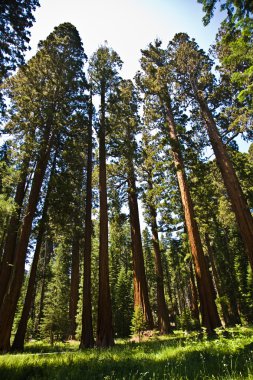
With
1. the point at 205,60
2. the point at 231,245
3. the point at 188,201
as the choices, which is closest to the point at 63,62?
the point at 205,60

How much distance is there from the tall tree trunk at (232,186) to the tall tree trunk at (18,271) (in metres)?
8.60

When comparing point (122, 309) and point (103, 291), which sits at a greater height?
point (122, 309)

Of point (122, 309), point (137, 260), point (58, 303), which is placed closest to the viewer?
point (137, 260)

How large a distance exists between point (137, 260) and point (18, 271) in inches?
331

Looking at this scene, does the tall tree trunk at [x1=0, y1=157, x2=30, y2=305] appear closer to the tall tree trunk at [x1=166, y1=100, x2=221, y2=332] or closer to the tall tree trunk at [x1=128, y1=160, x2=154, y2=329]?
the tall tree trunk at [x1=128, y1=160, x2=154, y2=329]

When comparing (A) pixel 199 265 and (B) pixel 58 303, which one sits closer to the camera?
(A) pixel 199 265

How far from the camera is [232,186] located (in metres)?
12.0

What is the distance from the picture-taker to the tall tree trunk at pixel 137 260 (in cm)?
1690

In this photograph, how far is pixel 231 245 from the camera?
33.2 meters

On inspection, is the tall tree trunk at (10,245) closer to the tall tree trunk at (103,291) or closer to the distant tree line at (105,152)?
the distant tree line at (105,152)

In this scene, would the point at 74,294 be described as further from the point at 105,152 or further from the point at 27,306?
the point at 105,152

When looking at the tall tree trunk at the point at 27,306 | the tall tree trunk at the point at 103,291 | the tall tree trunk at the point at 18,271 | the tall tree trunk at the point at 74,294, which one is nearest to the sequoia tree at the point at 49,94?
the tall tree trunk at the point at 18,271

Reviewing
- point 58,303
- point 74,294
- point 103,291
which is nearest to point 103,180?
point 103,291

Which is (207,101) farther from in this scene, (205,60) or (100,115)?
(100,115)
